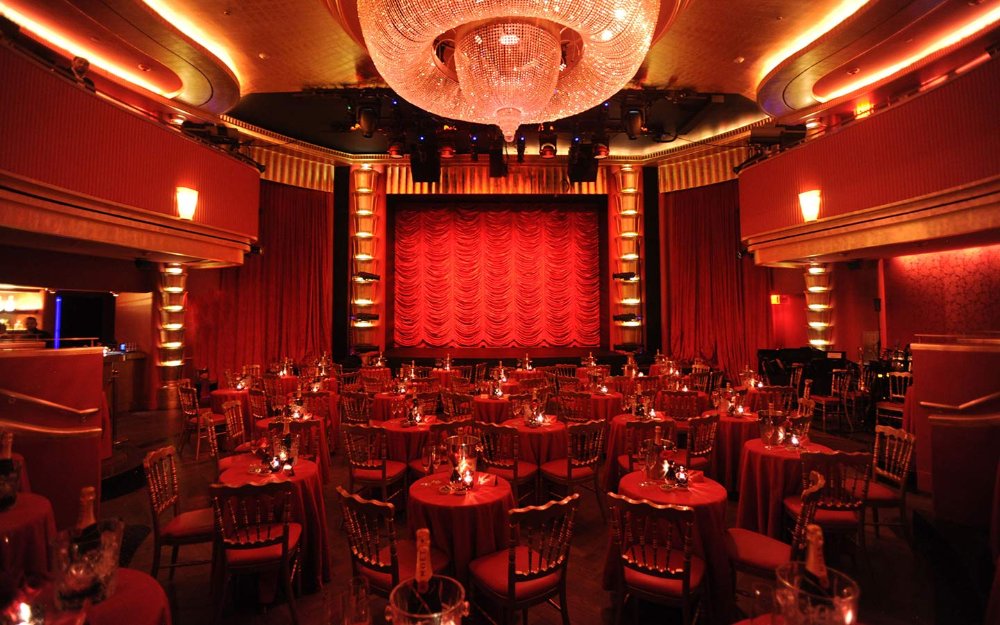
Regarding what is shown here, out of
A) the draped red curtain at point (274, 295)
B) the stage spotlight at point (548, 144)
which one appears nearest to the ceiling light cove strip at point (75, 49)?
the draped red curtain at point (274, 295)

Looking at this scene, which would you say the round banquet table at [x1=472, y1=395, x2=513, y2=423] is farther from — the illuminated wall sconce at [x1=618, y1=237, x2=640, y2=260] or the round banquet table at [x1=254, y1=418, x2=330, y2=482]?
the illuminated wall sconce at [x1=618, y1=237, x2=640, y2=260]

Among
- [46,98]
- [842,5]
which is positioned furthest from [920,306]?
[46,98]

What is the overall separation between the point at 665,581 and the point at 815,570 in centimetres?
127

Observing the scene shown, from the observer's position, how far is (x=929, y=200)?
635cm

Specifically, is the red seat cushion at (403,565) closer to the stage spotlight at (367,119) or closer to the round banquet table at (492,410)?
the round banquet table at (492,410)

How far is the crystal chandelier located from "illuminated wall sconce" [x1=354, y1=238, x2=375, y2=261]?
8474mm

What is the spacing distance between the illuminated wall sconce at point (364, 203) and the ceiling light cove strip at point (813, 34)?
8.13 metres

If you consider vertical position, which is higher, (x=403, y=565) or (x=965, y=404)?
(x=965, y=404)

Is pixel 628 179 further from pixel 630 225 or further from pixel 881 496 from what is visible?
pixel 881 496

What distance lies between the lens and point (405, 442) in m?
4.89

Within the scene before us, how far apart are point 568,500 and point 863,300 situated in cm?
1130

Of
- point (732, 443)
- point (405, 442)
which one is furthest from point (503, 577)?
point (732, 443)

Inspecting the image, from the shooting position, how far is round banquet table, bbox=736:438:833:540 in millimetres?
3834

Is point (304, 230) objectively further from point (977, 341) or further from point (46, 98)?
point (977, 341)
